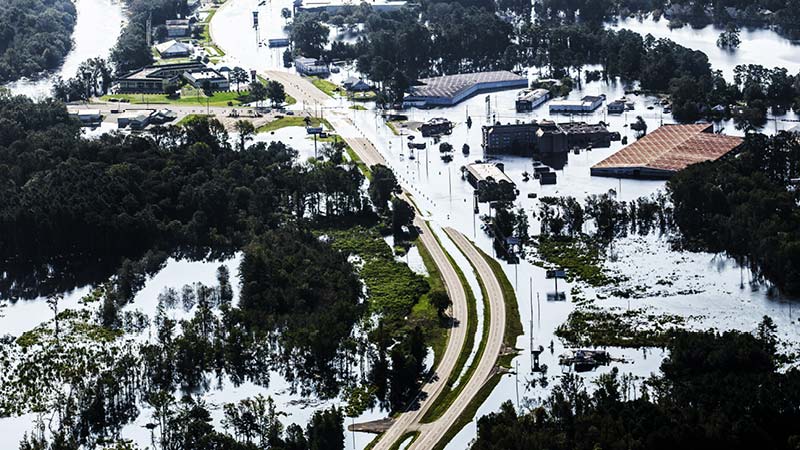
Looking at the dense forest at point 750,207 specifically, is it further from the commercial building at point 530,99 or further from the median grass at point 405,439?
the commercial building at point 530,99

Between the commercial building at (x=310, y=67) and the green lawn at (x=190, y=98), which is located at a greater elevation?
the commercial building at (x=310, y=67)

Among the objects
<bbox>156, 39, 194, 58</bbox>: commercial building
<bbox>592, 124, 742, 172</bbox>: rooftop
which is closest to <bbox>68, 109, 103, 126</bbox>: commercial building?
<bbox>156, 39, 194, 58</bbox>: commercial building

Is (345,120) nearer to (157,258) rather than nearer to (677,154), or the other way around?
(677,154)

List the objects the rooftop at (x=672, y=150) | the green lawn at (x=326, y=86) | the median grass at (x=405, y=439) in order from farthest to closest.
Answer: the green lawn at (x=326, y=86) < the rooftop at (x=672, y=150) < the median grass at (x=405, y=439)

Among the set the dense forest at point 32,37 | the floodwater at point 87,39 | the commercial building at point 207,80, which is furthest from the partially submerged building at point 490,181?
the dense forest at point 32,37

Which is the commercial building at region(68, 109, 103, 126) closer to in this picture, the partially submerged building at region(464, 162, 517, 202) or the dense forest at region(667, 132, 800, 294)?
the partially submerged building at region(464, 162, 517, 202)

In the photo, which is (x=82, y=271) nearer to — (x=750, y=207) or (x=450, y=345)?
(x=450, y=345)

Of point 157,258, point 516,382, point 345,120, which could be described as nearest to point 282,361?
point 516,382
